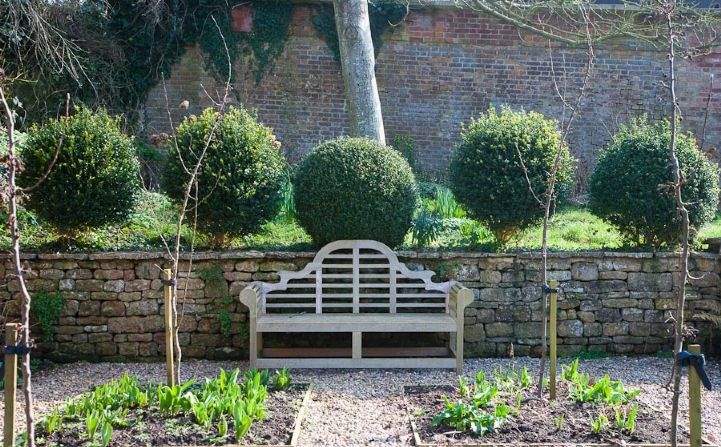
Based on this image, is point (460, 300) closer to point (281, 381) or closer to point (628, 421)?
point (281, 381)

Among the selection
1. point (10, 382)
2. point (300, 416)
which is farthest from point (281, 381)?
point (10, 382)

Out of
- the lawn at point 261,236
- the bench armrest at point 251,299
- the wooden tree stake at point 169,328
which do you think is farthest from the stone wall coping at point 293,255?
the wooden tree stake at point 169,328

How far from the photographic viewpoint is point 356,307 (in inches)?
275

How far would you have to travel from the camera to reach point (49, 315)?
691 cm

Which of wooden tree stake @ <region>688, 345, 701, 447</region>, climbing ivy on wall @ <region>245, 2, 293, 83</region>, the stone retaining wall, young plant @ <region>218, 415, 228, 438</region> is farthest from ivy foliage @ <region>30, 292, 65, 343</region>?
climbing ivy on wall @ <region>245, 2, 293, 83</region>

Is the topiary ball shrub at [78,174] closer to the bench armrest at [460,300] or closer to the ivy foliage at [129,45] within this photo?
the bench armrest at [460,300]

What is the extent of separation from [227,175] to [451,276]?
2.20 metres

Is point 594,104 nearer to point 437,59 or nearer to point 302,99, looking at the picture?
point 437,59

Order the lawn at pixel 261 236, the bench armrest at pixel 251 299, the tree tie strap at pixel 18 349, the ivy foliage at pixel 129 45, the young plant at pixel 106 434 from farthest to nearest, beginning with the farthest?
the ivy foliage at pixel 129 45 < the lawn at pixel 261 236 < the bench armrest at pixel 251 299 < the young plant at pixel 106 434 < the tree tie strap at pixel 18 349

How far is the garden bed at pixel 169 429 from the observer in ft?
14.6

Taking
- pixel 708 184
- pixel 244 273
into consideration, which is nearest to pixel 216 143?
pixel 244 273

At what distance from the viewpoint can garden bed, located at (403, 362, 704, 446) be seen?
4.56 metres

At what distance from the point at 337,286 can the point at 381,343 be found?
0.77 m

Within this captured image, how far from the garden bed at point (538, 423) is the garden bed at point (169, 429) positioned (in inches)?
32.3
